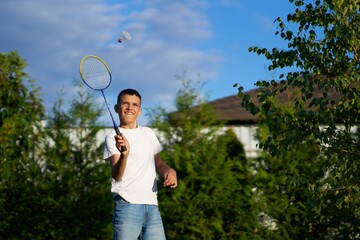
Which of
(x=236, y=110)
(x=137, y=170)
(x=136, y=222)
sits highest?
A: (x=236, y=110)

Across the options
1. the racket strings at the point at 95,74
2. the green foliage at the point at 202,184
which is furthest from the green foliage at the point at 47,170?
the racket strings at the point at 95,74

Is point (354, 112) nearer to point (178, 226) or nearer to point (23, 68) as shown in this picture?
point (178, 226)

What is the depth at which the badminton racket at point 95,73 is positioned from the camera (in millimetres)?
6035

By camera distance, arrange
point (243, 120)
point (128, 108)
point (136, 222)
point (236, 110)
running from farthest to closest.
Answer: point (236, 110) → point (243, 120) → point (128, 108) → point (136, 222)

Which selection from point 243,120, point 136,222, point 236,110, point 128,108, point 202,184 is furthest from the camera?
point 236,110

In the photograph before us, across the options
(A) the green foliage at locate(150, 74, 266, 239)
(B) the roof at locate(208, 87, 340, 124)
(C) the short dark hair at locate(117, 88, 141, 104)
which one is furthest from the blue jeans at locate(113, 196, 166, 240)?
(B) the roof at locate(208, 87, 340, 124)

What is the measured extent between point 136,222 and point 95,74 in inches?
54.8

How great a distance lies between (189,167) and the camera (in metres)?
9.59

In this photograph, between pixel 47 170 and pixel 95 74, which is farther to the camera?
pixel 47 170

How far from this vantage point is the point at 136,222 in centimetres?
550

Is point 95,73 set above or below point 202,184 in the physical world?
above

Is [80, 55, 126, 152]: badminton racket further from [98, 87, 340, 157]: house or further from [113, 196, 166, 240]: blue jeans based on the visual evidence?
[98, 87, 340, 157]: house

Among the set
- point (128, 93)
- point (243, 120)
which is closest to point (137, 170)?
point (128, 93)

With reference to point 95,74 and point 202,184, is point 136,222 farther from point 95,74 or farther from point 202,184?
point 202,184
